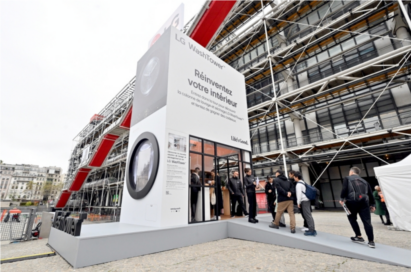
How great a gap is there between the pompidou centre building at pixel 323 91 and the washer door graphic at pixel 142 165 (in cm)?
408

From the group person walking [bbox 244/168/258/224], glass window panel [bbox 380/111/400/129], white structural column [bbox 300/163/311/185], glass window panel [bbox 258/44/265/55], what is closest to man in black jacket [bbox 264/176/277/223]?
person walking [bbox 244/168/258/224]

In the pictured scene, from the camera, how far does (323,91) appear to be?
13641mm

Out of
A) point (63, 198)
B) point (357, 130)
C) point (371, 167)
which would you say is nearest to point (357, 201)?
point (357, 130)

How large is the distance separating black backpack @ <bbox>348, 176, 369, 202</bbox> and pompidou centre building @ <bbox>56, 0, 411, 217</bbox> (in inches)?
193

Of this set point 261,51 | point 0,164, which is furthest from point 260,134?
point 0,164

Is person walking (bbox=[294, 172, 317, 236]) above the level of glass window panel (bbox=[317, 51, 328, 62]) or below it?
below

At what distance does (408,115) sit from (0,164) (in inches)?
4689

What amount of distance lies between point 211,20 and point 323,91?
32.1 ft

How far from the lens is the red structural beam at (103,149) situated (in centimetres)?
1305

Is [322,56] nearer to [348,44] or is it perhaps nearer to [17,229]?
[348,44]

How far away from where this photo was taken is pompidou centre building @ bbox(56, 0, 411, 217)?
11742mm

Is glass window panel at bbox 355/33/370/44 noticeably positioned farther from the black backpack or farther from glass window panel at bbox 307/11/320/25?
the black backpack

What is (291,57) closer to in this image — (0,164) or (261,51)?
(261,51)

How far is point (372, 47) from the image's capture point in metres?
13.5
